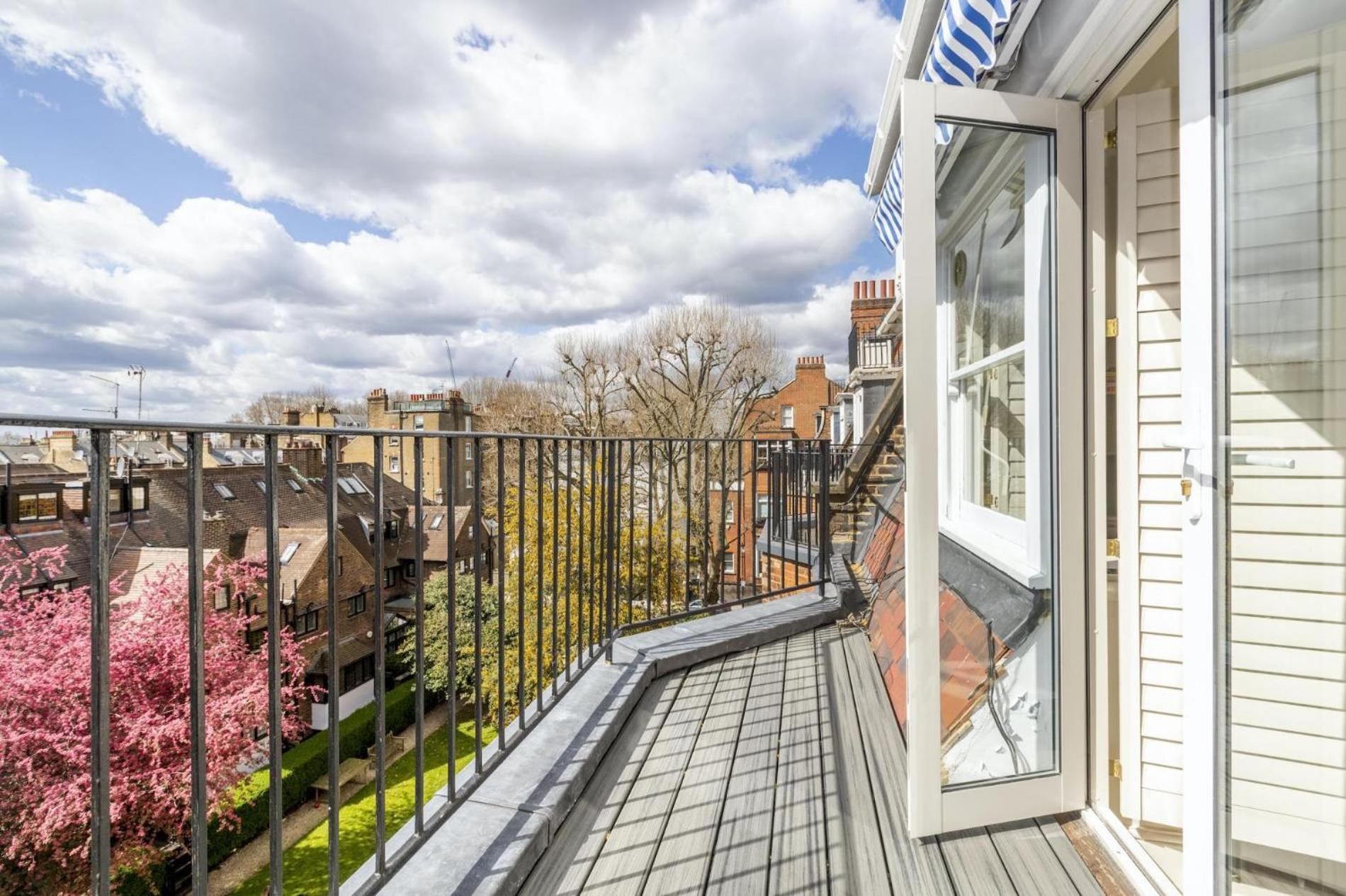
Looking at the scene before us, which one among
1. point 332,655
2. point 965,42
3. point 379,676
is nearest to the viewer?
point 332,655

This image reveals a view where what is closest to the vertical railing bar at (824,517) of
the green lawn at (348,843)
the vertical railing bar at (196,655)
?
the vertical railing bar at (196,655)

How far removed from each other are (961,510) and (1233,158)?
1177mm

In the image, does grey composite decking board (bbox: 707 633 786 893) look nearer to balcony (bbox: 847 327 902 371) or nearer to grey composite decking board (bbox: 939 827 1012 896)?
grey composite decking board (bbox: 939 827 1012 896)

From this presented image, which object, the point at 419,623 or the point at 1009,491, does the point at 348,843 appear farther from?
the point at 1009,491

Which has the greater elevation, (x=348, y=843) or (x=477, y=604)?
(x=477, y=604)

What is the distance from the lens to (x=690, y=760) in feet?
6.46

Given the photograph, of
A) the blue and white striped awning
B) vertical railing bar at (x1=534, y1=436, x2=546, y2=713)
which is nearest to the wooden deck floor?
vertical railing bar at (x1=534, y1=436, x2=546, y2=713)

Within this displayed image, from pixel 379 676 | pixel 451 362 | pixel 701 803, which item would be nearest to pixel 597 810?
pixel 701 803

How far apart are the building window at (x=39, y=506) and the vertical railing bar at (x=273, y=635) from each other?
226 millimetres

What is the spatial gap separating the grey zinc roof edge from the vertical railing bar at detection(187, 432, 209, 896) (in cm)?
47

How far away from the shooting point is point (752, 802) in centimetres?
174

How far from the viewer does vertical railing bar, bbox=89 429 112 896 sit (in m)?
0.69

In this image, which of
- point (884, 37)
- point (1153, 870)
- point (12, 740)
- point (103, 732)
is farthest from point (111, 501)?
point (884, 37)

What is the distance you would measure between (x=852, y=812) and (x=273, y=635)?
152 centimetres
